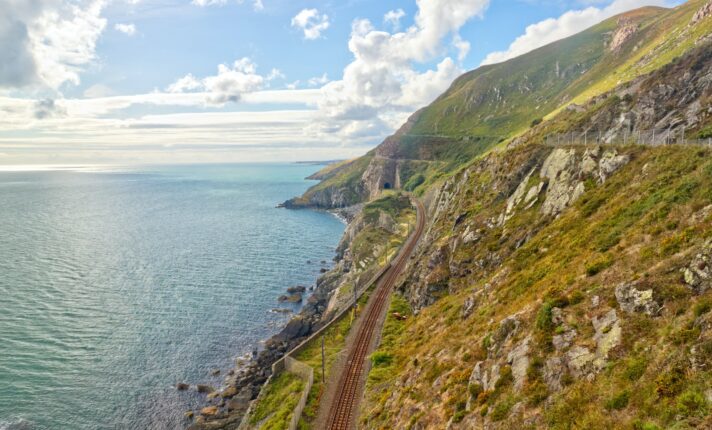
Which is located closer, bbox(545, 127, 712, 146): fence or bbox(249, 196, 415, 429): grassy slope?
bbox(545, 127, 712, 146): fence

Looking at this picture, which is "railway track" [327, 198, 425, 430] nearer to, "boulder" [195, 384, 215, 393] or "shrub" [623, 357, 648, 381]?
"boulder" [195, 384, 215, 393]

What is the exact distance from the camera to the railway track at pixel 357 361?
41.3 m

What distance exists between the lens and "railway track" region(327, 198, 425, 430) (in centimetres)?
4128

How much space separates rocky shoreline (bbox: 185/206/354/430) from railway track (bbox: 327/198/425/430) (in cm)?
1405

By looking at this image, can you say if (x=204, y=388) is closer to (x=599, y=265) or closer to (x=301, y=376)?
(x=301, y=376)

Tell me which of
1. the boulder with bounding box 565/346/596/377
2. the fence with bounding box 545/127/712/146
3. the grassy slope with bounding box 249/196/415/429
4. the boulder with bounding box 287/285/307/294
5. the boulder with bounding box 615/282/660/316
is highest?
the fence with bounding box 545/127/712/146

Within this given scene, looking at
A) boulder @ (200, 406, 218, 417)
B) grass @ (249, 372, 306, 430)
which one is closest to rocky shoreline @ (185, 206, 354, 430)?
boulder @ (200, 406, 218, 417)

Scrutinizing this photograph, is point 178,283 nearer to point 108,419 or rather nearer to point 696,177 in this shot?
point 108,419

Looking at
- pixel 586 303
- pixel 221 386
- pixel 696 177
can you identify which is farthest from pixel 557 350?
pixel 221 386

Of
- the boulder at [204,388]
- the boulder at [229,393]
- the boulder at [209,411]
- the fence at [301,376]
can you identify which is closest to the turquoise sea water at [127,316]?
the boulder at [204,388]

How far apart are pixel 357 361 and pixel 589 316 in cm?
3534

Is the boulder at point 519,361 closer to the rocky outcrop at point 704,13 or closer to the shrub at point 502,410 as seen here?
the shrub at point 502,410

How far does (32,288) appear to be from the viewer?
318ft

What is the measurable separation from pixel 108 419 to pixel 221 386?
Answer: 16305 millimetres
